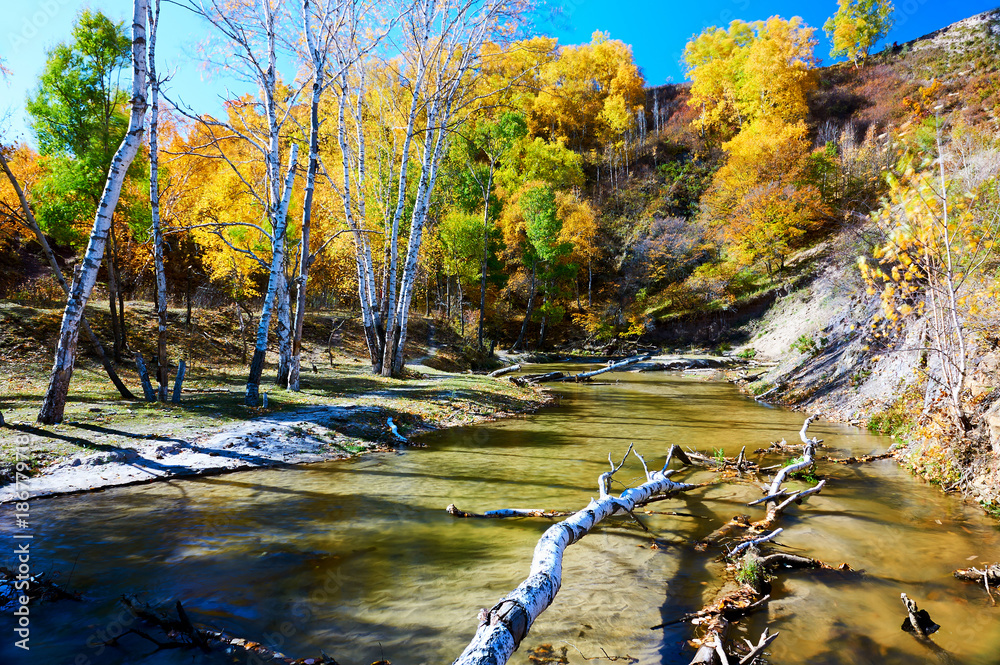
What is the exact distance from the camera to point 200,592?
375 centimetres

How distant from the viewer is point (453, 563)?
440 cm

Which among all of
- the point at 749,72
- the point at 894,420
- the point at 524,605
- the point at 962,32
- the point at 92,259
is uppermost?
the point at 962,32

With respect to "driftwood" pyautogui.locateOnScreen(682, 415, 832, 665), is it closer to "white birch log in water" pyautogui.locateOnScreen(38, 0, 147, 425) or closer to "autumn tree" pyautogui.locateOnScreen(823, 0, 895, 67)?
"white birch log in water" pyautogui.locateOnScreen(38, 0, 147, 425)

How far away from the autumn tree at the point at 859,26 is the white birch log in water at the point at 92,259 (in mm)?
70256

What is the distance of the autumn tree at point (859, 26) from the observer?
53.5m

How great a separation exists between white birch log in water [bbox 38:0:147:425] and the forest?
1.7 inches

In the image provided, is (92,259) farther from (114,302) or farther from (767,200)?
(767,200)

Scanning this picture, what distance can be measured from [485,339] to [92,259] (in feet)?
89.8

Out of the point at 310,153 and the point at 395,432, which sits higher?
the point at 310,153

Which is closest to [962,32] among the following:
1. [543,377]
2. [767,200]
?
[767,200]

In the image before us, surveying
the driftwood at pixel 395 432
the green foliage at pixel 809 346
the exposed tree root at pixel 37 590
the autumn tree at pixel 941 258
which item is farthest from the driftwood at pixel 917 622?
the green foliage at pixel 809 346

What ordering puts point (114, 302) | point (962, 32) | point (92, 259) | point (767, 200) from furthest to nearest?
point (962, 32) → point (767, 200) → point (114, 302) → point (92, 259)

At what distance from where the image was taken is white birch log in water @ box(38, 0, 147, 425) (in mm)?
6863

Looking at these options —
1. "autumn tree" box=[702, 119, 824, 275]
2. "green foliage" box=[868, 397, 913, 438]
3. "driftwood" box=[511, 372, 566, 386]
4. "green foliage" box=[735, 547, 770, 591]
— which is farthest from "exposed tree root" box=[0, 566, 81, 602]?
"autumn tree" box=[702, 119, 824, 275]
